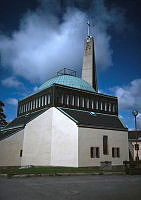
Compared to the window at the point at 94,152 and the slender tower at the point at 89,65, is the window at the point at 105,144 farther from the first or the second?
the slender tower at the point at 89,65

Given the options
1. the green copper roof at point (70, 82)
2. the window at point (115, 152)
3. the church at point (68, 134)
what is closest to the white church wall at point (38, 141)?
the church at point (68, 134)

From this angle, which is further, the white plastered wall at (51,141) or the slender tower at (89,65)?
the slender tower at (89,65)

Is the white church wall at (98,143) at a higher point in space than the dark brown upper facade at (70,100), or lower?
lower

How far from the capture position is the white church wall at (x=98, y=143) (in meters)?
30.2

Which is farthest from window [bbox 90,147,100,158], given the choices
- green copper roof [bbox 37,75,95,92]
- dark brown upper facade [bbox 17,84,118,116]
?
green copper roof [bbox 37,75,95,92]

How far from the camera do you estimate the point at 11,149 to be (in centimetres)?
3575

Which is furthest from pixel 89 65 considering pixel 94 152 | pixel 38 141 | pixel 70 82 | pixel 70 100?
pixel 94 152

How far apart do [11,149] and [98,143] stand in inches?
584

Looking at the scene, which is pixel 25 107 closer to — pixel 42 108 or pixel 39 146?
pixel 42 108

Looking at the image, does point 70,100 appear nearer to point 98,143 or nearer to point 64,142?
point 64,142

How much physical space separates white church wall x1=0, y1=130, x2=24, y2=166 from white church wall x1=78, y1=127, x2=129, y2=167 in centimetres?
1061

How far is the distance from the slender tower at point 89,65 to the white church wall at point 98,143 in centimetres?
1889

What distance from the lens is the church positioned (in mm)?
30897

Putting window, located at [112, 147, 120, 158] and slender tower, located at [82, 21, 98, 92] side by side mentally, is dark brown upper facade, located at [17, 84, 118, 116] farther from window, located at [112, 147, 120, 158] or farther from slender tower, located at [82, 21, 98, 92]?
window, located at [112, 147, 120, 158]
